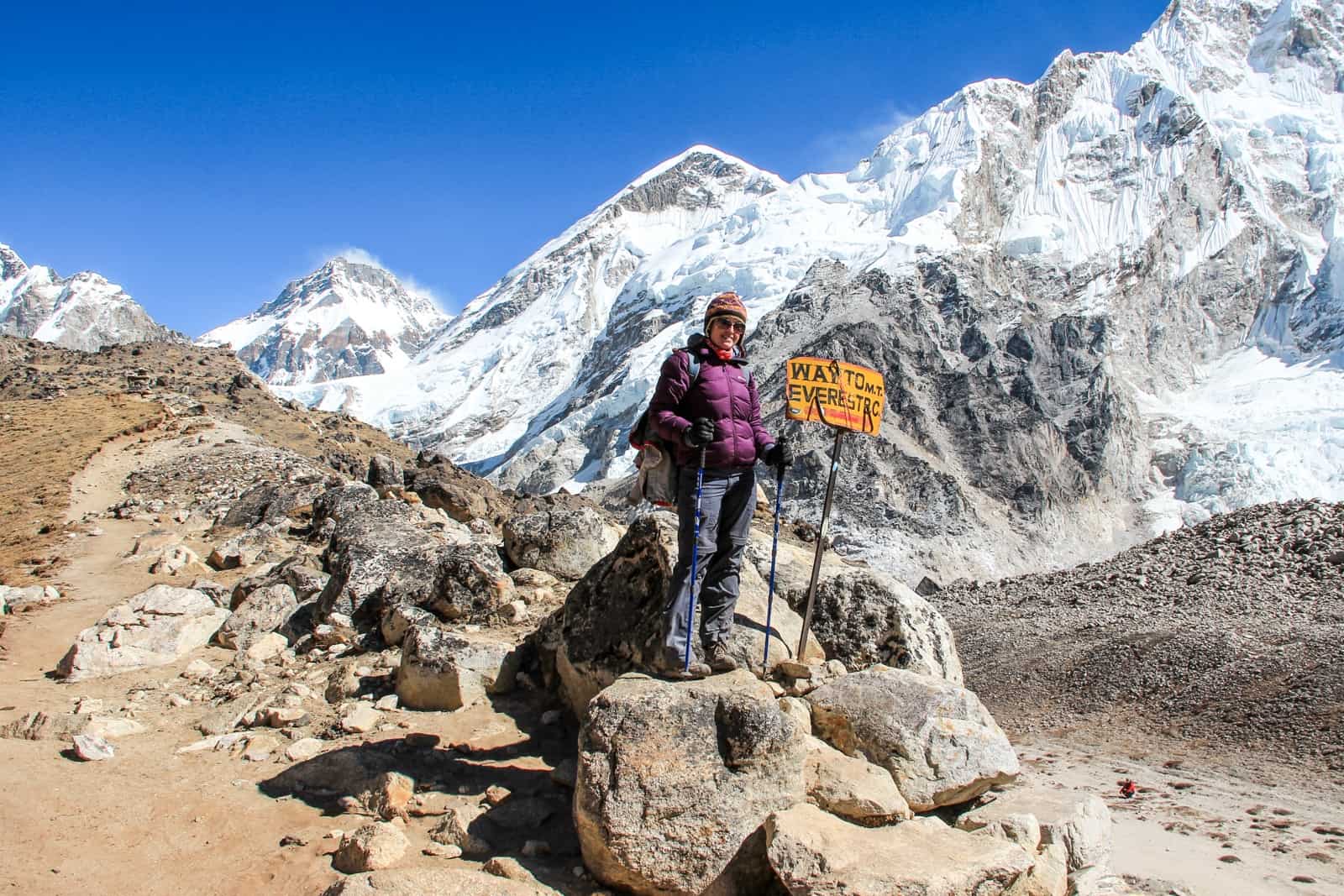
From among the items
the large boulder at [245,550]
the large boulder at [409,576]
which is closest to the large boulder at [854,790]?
the large boulder at [409,576]

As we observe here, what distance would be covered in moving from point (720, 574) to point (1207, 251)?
126812 mm

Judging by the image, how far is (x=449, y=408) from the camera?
18475cm

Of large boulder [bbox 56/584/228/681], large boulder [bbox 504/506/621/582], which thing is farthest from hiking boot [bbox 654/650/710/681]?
large boulder [bbox 56/584/228/681]

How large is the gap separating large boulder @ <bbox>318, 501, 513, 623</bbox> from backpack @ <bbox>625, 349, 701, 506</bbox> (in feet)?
11.3

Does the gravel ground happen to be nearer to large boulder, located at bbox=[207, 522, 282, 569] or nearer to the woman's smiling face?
the woman's smiling face

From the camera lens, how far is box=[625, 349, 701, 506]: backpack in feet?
18.0

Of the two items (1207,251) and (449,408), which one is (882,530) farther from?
(449,408)

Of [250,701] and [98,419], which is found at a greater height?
[98,419]

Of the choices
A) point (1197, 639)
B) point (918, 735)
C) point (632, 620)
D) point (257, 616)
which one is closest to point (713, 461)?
point (632, 620)

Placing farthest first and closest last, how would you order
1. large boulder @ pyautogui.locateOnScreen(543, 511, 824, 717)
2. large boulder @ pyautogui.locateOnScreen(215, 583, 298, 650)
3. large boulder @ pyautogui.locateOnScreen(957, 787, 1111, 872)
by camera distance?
1. large boulder @ pyautogui.locateOnScreen(215, 583, 298, 650)
2. large boulder @ pyautogui.locateOnScreen(543, 511, 824, 717)
3. large boulder @ pyautogui.locateOnScreen(957, 787, 1111, 872)

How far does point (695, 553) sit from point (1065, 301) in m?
114

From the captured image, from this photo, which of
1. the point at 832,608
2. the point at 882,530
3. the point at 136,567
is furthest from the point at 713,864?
the point at 882,530

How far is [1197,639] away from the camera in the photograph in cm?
1379

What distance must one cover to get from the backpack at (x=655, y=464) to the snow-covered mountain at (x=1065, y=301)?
209 feet
